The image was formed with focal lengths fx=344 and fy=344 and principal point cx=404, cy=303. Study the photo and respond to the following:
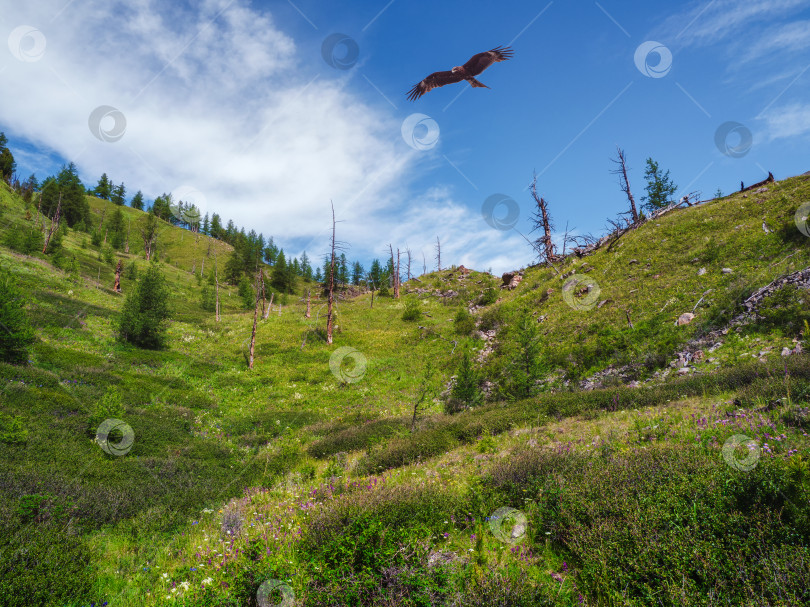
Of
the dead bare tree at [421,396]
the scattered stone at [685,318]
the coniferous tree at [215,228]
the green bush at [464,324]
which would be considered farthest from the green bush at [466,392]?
the coniferous tree at [215,228]

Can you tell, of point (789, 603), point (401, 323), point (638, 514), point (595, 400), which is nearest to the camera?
point (789, 603)

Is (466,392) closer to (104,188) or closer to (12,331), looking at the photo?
(12,331)

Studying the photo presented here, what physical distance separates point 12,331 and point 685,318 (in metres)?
30.5

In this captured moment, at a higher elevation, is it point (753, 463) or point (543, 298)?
point (543, 298)

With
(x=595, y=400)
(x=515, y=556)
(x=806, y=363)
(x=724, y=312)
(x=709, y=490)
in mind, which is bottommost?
(x=515, y=556)

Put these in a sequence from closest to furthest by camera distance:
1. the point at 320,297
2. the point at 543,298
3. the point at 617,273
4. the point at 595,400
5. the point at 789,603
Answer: the point at 789,603
the point at 595,400
the point at 617,273
the point at 543,298
the point at 320,297

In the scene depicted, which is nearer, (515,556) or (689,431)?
(515,556)

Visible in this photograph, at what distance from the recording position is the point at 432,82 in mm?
10625

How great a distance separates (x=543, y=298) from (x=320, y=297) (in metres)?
53.5

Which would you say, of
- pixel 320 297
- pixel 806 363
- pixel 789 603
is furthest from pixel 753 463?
pixel 320 297

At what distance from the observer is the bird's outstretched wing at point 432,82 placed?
1030 cm

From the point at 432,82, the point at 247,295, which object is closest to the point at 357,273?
the point at 247,295

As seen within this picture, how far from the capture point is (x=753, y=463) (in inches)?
187

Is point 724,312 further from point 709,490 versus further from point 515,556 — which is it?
point 515,556
